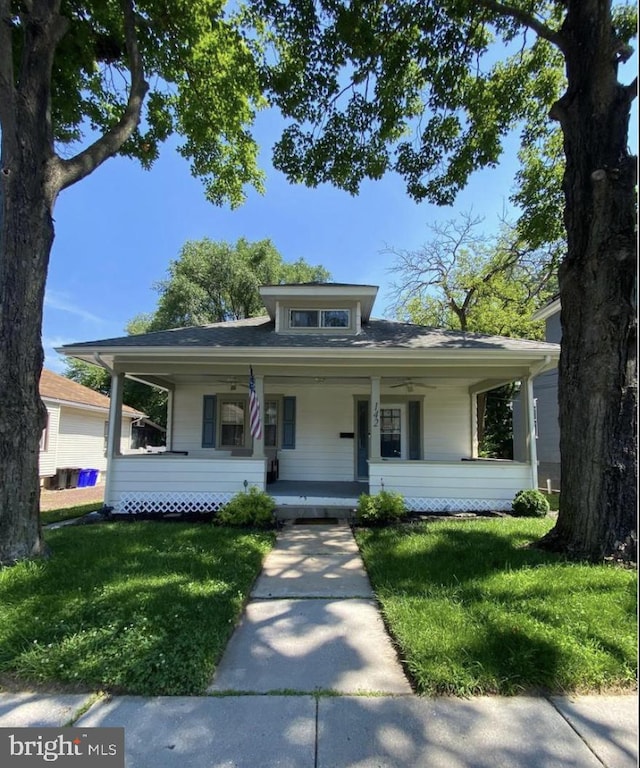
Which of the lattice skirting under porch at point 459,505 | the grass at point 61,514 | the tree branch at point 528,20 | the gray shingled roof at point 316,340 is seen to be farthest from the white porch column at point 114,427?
the tree branch at point 528,20

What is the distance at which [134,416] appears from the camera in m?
23.8

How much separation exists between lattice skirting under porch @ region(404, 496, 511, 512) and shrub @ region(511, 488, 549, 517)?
1.03ft

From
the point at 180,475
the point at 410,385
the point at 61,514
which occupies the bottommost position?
the point at 61,514

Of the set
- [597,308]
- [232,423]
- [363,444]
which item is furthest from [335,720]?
[232,423]

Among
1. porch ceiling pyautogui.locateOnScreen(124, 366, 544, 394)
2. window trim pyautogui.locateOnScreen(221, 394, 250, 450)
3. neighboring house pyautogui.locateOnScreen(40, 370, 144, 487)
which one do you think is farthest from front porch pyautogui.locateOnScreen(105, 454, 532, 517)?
neighboring house pyautogui.locateOnScreen(40, 370, 144, 487)

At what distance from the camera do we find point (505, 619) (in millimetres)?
3512

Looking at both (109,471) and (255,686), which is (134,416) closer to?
(109,471)

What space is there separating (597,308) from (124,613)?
5913 mm

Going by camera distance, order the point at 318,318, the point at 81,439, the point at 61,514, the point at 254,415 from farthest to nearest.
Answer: the point at 81,439
the point at 318,318
the point at 61,514
the point at 254,415

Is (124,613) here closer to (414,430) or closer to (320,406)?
(320,406)

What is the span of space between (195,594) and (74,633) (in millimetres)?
1065

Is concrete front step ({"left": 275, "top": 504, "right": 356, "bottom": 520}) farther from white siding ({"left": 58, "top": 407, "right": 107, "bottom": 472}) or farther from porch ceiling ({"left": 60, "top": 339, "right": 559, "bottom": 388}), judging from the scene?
white siding ({"left": 58, "top": 407, "right": 107, "bottom": 472})

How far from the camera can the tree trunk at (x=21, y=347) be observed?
5164 millimetres

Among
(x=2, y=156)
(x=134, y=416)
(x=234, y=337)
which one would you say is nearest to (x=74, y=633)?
(x=2, y=156)
